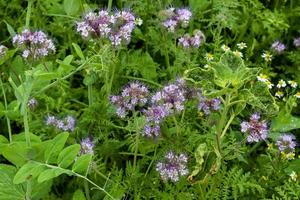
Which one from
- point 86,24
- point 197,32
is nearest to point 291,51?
point 197,32

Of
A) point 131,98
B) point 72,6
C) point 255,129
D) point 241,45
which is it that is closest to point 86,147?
point 131,98

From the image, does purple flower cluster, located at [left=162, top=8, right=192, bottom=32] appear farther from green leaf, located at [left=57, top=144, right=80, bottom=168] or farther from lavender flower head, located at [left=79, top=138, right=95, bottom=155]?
green leaf, located at [left=57, top=144, right=80, bottom=168]

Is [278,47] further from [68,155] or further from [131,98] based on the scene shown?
[68,155]

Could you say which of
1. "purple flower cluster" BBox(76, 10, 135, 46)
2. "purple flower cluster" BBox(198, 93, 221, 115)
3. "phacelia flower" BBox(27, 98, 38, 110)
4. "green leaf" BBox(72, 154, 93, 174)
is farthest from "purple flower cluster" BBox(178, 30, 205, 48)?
"green leaf" BBox(72, 154, 93, 174)

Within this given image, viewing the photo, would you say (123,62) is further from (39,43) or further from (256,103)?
(256,103)

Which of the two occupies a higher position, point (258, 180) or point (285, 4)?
point (285, 4)

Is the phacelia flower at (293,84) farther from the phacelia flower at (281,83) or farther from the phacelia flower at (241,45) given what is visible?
the phacelia flower at (241,45)
